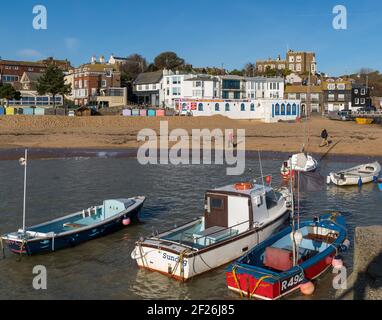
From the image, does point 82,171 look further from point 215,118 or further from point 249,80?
point 249,80

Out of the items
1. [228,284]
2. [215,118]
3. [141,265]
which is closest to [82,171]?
[141,265]

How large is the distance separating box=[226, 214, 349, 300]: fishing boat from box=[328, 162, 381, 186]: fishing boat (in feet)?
47.3

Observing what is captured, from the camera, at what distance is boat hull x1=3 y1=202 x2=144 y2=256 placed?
18.8 metres

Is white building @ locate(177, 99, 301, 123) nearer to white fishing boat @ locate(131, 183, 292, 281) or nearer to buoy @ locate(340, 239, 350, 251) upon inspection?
white fishing boat @ locate(131, 183, 292, 281)

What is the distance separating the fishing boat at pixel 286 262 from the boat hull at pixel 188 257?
151 centimetres

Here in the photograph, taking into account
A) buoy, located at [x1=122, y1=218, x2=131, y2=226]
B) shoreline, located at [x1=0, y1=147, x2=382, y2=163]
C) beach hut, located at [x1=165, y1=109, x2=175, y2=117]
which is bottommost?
buoy, located at [x1=122, y1=218, x2=131, y2=226]

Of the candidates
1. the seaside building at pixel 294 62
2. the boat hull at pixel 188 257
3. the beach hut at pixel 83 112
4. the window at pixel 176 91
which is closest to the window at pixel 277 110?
the window at pixel 176 91

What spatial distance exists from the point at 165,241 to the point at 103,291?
2.90 metres

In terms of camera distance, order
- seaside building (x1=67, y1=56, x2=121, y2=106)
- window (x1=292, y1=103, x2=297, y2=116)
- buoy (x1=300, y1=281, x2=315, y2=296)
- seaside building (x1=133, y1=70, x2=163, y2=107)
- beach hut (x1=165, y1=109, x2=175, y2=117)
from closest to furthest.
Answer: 1. buoy (x1=300, y1=281, x2=315, y2=296)
2. beach hut (x1=165, y1=109, x2=175, y2=117)
3. window (x1=292, y1=103, x2=297, y2=116)
4. seaside building (x1=133, y1=70, x2=163, y2=107)
5. seaside building (x1=67, y1=56, x2=121, y2=106)

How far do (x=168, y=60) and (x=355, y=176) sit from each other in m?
111

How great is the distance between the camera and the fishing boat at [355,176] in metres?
34.0

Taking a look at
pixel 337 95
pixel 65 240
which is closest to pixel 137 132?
pixel 65 240

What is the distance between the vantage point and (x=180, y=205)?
2856cm

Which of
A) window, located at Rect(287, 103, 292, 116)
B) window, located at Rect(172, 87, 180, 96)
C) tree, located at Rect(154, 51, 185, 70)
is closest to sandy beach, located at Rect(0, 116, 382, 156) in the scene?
window, located at Rect(287, 103, 292, 116)
